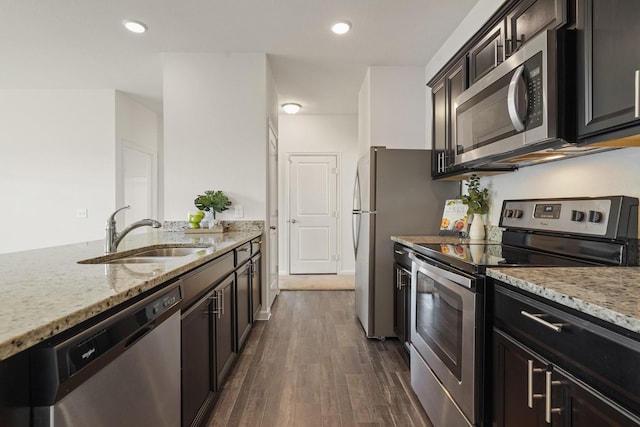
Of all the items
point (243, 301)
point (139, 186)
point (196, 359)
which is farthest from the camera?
point (139, 186)

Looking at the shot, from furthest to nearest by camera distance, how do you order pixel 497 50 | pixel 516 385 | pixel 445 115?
pixel 445 115 < pixel 497 50 < pixel 516 385

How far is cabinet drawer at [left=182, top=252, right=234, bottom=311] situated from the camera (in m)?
1.43

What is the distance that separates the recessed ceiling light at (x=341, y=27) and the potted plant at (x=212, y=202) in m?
1.75

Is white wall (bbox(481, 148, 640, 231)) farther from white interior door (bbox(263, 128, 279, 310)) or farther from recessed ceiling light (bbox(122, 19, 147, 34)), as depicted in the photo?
recessed ceiling light (bbox(122, 19, 147, 34))

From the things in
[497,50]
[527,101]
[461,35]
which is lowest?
[527,101]

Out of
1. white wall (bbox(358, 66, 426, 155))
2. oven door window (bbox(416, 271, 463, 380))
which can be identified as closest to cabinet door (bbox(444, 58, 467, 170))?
oven door window (bbox(416, 271, 463, 380))

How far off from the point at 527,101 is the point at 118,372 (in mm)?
1754

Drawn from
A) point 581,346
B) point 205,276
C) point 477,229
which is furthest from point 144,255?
point 477,229

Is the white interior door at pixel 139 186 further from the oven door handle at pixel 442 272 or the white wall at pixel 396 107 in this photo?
the oven door handle at pixel 442 272

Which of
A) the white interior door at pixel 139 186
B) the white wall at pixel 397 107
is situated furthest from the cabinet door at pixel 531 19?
the white interior door at pixel 139 186

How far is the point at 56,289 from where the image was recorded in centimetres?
92

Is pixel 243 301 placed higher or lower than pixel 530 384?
lower

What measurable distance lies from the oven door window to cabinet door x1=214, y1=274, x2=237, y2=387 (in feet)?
3.76

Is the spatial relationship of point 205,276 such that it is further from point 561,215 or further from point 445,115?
point 445,115
